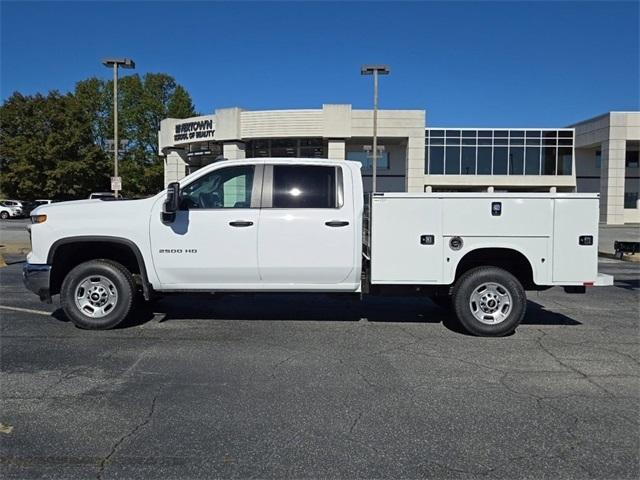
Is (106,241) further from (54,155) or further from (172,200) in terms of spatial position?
(54,155)

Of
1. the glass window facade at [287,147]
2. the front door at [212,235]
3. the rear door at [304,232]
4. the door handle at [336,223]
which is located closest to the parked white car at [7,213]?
the glass window facade at [287,147]

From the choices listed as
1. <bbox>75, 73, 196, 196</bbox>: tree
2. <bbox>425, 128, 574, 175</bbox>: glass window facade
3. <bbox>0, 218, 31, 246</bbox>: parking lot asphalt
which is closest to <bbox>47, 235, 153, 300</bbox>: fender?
<bbox>0, 218, 31, 246</bbox>: parking lot asphalt

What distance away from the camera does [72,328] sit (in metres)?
6.92

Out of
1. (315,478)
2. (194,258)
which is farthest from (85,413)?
(194,258)

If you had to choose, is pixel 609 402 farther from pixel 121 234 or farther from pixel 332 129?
pixel 332 129

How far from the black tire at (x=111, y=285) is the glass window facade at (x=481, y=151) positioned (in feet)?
134

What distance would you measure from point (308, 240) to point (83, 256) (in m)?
Result: 2.89

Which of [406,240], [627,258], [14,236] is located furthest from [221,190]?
[14,236]

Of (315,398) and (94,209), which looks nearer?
(315,398)

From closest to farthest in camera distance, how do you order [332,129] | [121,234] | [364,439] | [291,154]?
[364,439] → [121,234] → [332,129] → [291,154]

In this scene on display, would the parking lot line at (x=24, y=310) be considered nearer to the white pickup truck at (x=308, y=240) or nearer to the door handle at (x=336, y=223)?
the white pickup truck at (x=308, y=240)

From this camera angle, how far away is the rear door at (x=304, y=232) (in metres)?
6.60

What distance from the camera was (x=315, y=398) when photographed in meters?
4.58

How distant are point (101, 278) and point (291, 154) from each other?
36.0m
